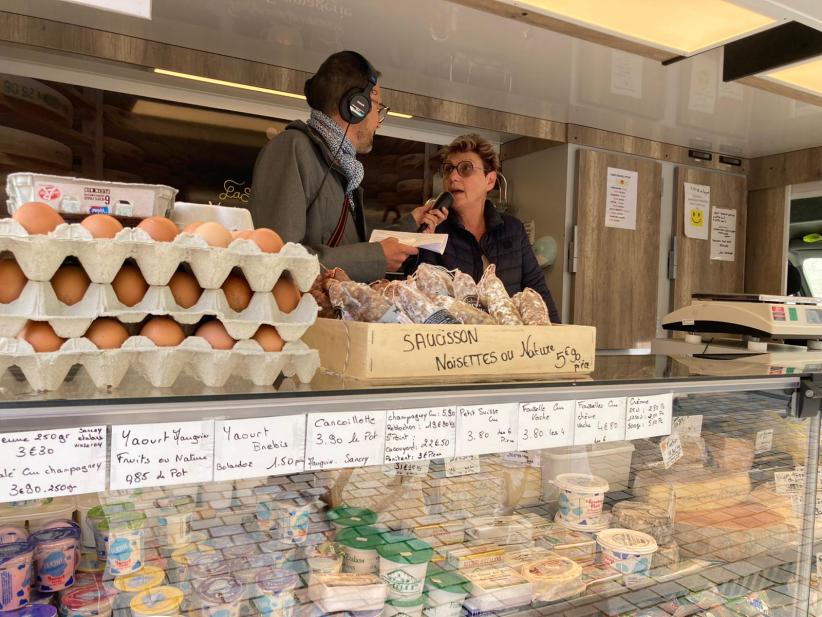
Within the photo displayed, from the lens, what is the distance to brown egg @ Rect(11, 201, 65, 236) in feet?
2.08

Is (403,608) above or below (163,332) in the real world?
below

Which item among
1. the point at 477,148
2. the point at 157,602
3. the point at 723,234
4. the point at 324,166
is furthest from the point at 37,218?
the point at 723,234

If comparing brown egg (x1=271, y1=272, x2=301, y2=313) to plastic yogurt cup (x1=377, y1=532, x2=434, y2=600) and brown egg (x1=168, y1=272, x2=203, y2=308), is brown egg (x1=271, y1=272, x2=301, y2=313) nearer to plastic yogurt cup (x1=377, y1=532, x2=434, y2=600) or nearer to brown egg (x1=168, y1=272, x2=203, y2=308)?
brown egg (x1=168, y1=272, x2=203, y2=308)

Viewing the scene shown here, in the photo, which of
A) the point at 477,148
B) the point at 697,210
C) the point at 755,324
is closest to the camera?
the point at 755,324

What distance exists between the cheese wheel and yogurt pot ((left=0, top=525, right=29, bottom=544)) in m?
2.03

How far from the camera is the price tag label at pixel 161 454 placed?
637 mm

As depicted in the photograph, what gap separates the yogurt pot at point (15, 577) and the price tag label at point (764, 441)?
4.28ft

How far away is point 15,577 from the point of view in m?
0.75

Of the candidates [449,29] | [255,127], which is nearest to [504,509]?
[449,29]

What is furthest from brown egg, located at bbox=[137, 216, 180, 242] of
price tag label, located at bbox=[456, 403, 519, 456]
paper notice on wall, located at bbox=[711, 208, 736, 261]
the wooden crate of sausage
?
paper notice on wall, located at bbox=[711, 208, 736, 261]

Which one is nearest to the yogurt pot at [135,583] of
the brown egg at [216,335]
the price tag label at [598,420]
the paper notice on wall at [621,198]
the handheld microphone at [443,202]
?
the brown egg at [216,335]

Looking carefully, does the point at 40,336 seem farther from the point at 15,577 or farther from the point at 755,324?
the point at 755,324

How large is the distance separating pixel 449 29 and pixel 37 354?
1.90 metres

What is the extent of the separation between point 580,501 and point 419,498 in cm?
34
